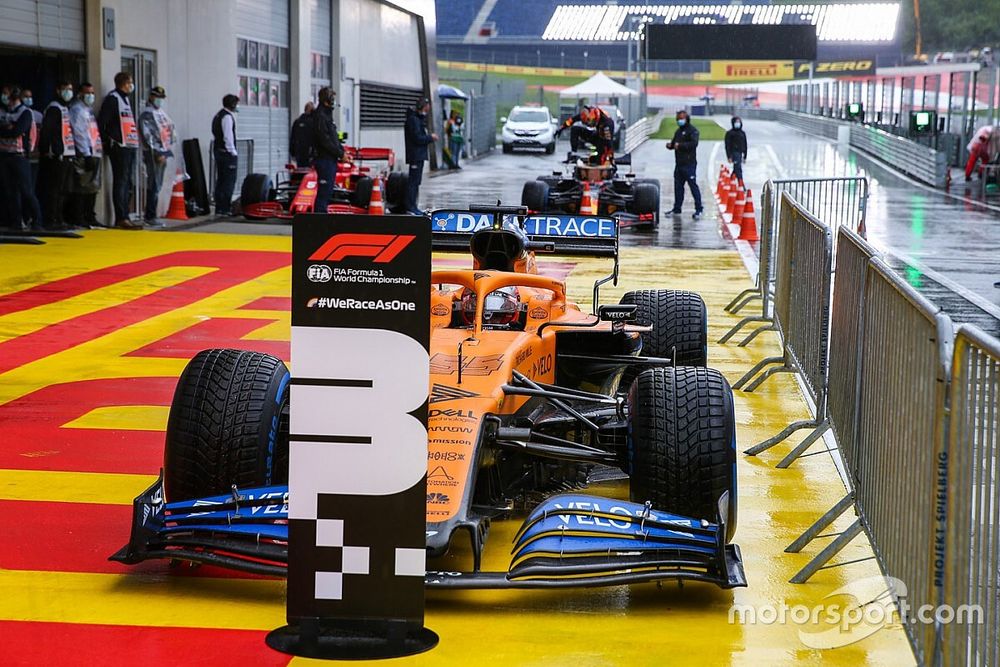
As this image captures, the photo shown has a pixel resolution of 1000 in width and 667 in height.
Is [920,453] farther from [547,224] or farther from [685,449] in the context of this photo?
[547,224]

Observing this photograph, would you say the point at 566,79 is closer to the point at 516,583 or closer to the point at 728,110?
the point at 728,110

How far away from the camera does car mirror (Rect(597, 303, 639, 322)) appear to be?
24.1 ft

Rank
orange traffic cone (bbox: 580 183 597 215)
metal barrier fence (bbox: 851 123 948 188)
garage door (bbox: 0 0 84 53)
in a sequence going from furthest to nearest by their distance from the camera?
metal barrier fence (bbox: 851 123 948 188) < orange traffic cone (bbox: 580 183 597 215) < garage door (bbox: 0 0 84 53)

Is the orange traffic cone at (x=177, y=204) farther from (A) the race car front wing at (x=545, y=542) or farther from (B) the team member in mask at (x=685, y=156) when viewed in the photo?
(A) the race car front wing at (x=545, y=542)

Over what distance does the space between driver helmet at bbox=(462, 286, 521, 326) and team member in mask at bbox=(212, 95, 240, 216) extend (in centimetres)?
1466

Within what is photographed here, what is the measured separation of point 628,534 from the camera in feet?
16.9

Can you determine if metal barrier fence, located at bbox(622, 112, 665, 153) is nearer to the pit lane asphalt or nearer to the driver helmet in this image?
the pit lane asphalt

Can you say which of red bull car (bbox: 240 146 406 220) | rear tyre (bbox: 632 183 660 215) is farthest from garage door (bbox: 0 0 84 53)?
rear tyre (bbox: 632 183 660 215)

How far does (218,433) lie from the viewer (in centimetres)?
565

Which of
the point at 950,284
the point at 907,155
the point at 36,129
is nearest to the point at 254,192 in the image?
the point at 36,129

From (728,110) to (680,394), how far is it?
91363mm

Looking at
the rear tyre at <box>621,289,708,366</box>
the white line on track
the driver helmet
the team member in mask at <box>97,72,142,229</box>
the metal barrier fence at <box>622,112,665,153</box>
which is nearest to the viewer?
the driver helmet

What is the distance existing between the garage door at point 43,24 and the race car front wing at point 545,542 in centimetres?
1341

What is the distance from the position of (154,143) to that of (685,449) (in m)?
15.3
